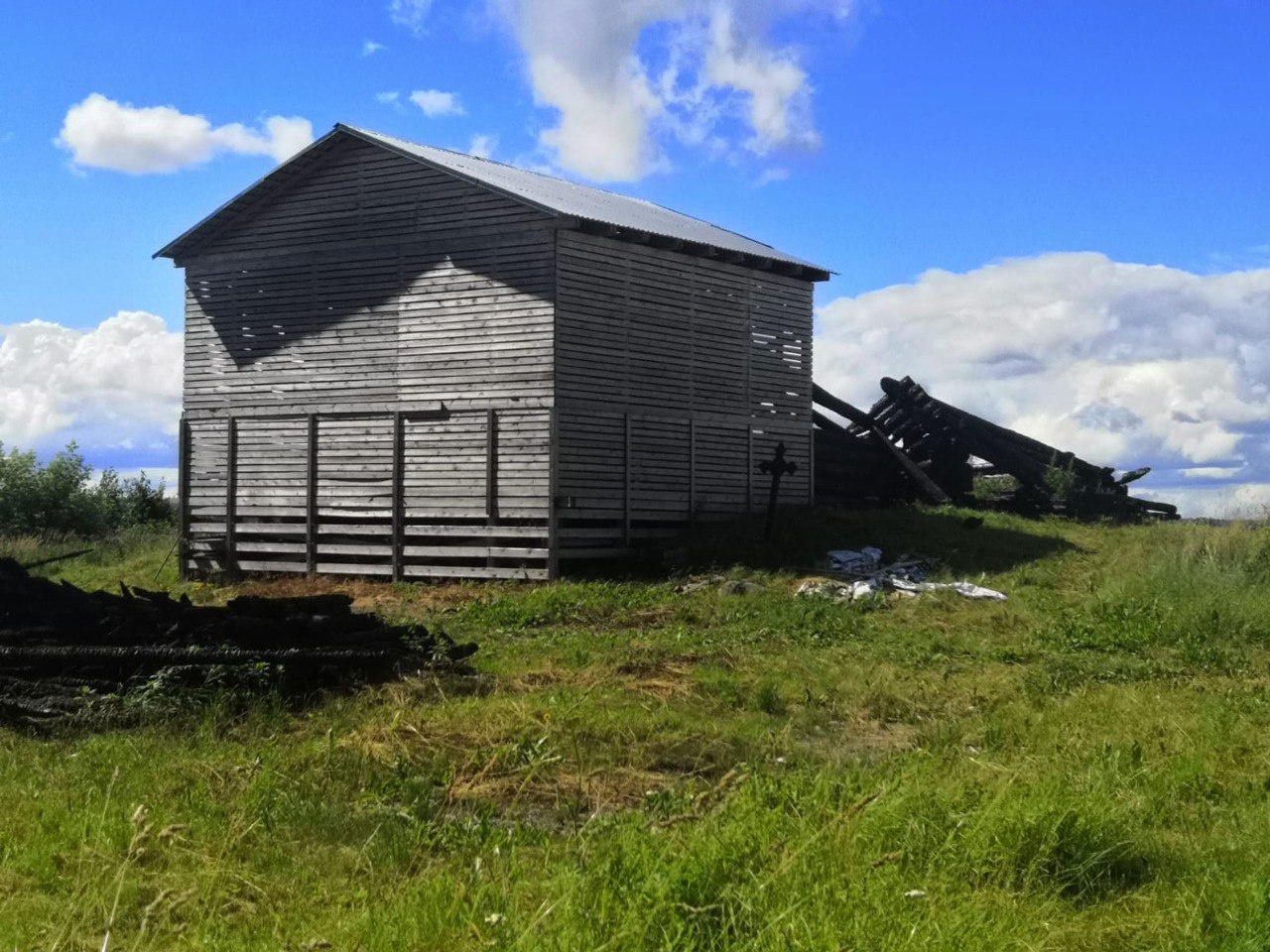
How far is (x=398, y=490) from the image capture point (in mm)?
21844

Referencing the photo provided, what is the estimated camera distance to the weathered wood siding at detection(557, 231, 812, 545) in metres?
21.3

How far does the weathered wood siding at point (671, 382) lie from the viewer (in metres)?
21.3

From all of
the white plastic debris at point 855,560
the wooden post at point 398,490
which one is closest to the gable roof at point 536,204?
the wooden post at point 398,490

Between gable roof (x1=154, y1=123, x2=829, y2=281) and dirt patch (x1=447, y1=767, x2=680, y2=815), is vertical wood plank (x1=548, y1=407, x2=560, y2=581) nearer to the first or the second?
gable roof (x1=154, y1=123, x2=829, y2=281)

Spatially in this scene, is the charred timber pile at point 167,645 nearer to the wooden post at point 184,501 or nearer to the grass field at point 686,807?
the grass field at point 686,807

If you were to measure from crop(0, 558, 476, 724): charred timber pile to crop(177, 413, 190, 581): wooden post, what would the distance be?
→ 13.1 m

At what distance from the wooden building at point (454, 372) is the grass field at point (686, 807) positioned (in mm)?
8831

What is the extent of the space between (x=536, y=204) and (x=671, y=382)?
14.2 feet

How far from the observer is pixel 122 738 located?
8.12 metres

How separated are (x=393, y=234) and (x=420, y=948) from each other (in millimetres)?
19367

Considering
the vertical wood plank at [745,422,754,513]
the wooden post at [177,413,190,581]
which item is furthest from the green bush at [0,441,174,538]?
the vertical wood plank at [745,422,754,513]

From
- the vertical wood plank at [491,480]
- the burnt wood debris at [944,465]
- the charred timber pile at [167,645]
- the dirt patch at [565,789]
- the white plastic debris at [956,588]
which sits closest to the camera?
the dirt patch at [565,789]

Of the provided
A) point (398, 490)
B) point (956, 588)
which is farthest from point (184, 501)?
point (956, 588)

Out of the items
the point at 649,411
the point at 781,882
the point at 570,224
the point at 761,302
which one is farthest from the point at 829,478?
the point at 781,882
